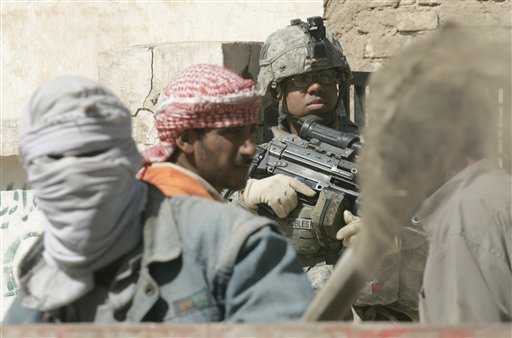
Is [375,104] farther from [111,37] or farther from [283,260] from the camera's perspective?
[111,37]

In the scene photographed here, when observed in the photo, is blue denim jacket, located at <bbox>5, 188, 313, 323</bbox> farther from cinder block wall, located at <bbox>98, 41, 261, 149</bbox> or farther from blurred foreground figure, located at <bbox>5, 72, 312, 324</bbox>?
cinder block wall, located at <bbox>98, 41, 261, 149</bbox>

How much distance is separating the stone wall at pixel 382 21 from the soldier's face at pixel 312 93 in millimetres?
1016

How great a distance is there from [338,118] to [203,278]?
10.0 feet

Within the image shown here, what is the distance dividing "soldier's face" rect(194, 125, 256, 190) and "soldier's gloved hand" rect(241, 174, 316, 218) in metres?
2.02

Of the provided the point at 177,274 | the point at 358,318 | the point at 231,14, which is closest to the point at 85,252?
the point at 177,274

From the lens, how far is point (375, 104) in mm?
2383

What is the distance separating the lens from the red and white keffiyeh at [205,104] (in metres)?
3.21

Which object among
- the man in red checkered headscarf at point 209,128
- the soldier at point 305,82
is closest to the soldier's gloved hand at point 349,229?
the soldier at point 305,82

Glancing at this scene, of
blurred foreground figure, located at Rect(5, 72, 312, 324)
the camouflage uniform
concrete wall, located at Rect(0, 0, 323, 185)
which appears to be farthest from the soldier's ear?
concrete wall, located at Rect(0, 0, 323, 185)

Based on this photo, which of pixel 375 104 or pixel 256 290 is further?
pixel 256 290

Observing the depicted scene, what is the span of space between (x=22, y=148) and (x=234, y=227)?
54cm

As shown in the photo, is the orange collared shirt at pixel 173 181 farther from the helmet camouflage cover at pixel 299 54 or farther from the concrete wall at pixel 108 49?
the concrete wall at pixel 108 49

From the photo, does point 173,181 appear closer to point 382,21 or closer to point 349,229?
point 349,229

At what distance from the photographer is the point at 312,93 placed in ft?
18.7
